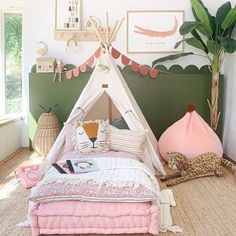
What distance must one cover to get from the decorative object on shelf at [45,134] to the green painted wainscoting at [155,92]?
236 millimetres

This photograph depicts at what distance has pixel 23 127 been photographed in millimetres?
4312

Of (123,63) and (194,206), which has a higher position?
(123,63)

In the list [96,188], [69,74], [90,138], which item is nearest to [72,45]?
[69,74]

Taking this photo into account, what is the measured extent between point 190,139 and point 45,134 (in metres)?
1.82

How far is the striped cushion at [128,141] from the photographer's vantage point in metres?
2.96

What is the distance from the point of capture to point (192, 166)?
3088 millimetres

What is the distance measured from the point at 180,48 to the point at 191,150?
4.88ft

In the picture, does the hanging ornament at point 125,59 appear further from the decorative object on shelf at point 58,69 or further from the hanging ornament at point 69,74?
the decorative object on shelf at point 58,69

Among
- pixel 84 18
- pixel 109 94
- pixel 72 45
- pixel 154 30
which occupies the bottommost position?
pixel 109 94

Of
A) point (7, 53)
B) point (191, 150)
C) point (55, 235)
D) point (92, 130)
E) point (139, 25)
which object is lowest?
point (55, 235)

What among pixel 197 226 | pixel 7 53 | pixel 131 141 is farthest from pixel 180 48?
pixel 197 226

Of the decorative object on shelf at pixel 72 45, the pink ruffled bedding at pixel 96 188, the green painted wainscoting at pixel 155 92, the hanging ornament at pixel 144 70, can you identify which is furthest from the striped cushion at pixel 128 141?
the decorative object on shelf at pixel 72 45

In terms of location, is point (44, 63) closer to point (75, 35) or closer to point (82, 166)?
point (75, 35)

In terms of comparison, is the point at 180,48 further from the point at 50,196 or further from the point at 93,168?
the point at 50,196
